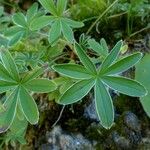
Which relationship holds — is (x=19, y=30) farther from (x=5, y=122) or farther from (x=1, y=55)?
(x=5, y=122)

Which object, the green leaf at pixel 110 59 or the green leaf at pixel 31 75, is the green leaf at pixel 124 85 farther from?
the green leaf at pixel 31 75

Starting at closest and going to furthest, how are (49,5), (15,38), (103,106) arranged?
(103,106) < (49,5) < (15,38)

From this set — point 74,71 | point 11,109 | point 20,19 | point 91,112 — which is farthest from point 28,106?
point 20,19

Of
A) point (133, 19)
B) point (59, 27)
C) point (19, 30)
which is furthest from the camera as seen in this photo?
point (133, 19)

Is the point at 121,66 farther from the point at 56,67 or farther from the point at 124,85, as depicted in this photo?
the point at 56,67

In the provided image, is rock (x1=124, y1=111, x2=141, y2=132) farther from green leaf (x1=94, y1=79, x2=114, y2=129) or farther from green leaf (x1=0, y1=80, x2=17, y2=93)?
green leaf (x1=0, y1=80, x2=17, y2=93)

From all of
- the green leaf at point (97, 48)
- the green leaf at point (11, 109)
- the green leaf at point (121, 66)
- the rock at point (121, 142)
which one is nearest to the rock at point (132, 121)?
the rock at point (121, 142)

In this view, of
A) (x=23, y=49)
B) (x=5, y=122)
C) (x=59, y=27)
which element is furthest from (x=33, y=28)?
(x=5, y=122)
